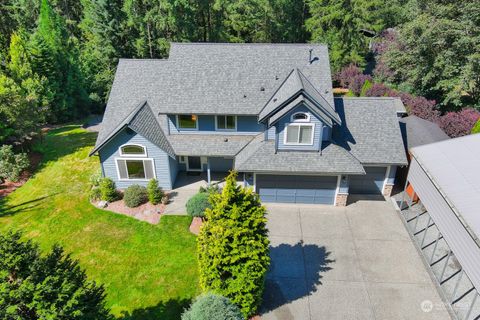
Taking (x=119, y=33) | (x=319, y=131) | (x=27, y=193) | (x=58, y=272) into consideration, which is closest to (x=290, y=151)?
(x=319, y=131)

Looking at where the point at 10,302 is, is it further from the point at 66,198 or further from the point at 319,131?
the point at 319,131

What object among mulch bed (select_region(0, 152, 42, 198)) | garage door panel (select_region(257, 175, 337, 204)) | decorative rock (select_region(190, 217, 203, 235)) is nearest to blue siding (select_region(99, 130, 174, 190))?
decorative rock (select_region(190, 217, 203, 235))

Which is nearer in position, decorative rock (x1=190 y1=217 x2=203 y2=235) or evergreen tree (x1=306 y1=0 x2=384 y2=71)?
decorative rock (x1=190 y1=217 x2=203 y2=235)

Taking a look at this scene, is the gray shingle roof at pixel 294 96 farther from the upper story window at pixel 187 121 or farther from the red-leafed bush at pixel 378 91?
the red-leafed bush at pixel 378 91

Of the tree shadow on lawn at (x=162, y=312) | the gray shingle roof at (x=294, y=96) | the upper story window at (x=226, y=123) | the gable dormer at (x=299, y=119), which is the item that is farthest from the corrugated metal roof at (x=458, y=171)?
the tree shadow on lawn at (x=162, y=312)

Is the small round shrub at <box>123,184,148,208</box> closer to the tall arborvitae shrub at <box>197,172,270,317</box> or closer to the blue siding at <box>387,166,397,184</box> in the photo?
the tall arborvitae shrub at <box>197,172,270,317</box>

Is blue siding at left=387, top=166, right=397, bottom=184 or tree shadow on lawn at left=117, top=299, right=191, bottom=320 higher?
blue siding at left=387, top=166, right=397, bottom=184

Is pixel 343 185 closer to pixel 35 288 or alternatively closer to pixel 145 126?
pixel 145 126
